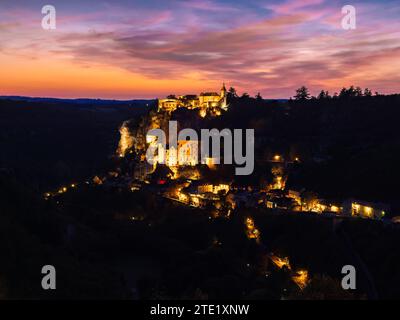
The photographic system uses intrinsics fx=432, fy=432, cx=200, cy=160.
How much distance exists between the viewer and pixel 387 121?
7212 centimetres

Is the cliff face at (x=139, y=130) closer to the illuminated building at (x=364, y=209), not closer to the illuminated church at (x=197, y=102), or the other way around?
the illuminated church at (x=197, y=102)

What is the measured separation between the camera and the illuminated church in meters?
85.2

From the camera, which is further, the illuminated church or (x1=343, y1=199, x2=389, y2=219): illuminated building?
the illuminated church

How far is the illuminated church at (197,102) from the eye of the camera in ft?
279

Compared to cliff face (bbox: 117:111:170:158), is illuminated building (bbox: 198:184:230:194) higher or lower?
lower

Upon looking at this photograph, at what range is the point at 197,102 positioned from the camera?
3435 inches

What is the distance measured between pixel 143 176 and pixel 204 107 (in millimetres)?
21548
